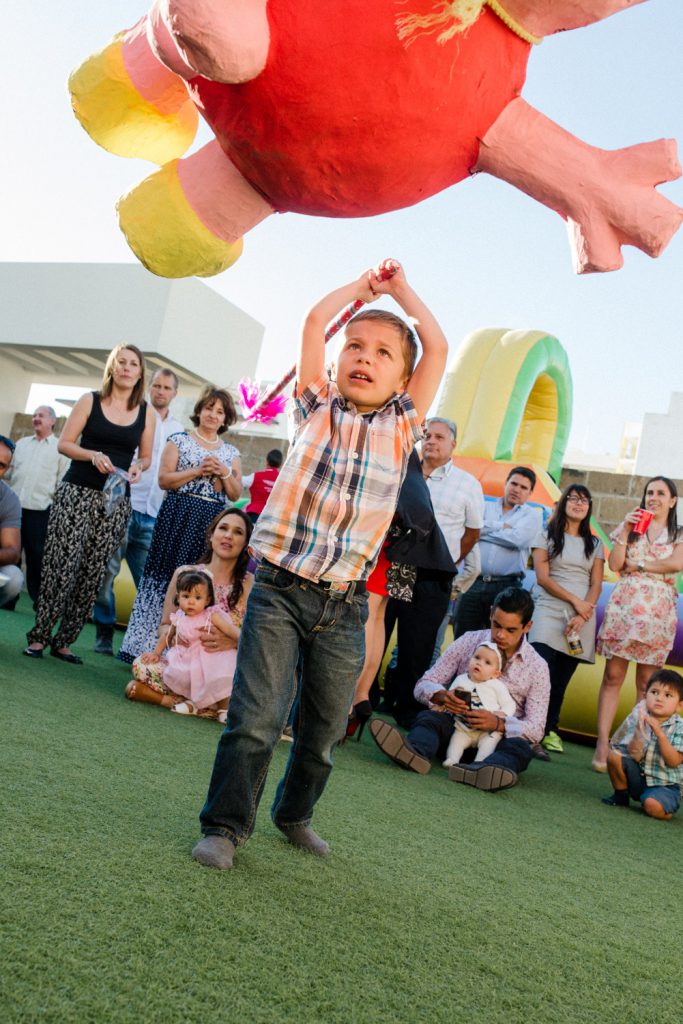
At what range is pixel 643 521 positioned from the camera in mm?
4145

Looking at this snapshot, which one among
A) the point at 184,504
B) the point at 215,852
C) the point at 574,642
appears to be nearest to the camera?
the point at 215,852

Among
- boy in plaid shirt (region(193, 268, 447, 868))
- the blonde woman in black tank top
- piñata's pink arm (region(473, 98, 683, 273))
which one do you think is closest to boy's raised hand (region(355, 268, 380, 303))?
boy in plaid shirt (region(193, 268, 447, 868))

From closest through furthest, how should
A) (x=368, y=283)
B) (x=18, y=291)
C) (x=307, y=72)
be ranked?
(x=307, y=72) → (x=368, y=283) → (x=18, y=291)

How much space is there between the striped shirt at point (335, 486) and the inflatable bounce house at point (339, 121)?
2.23ft

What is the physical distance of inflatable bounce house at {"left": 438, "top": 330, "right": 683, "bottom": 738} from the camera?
253 inches

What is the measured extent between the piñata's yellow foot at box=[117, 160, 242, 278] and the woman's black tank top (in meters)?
2.85

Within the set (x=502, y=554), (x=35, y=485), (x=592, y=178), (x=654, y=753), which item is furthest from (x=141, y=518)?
(x=592, y=178)

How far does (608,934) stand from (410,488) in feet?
3.95

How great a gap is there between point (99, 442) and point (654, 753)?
7.87 ft

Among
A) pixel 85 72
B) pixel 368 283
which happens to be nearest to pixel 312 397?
pixel 368 283

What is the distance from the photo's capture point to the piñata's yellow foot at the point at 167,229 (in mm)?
1121

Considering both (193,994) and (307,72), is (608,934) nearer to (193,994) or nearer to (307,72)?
(193,994)

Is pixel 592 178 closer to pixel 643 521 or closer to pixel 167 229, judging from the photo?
pixel 167 229

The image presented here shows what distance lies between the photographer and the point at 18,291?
512 inches
